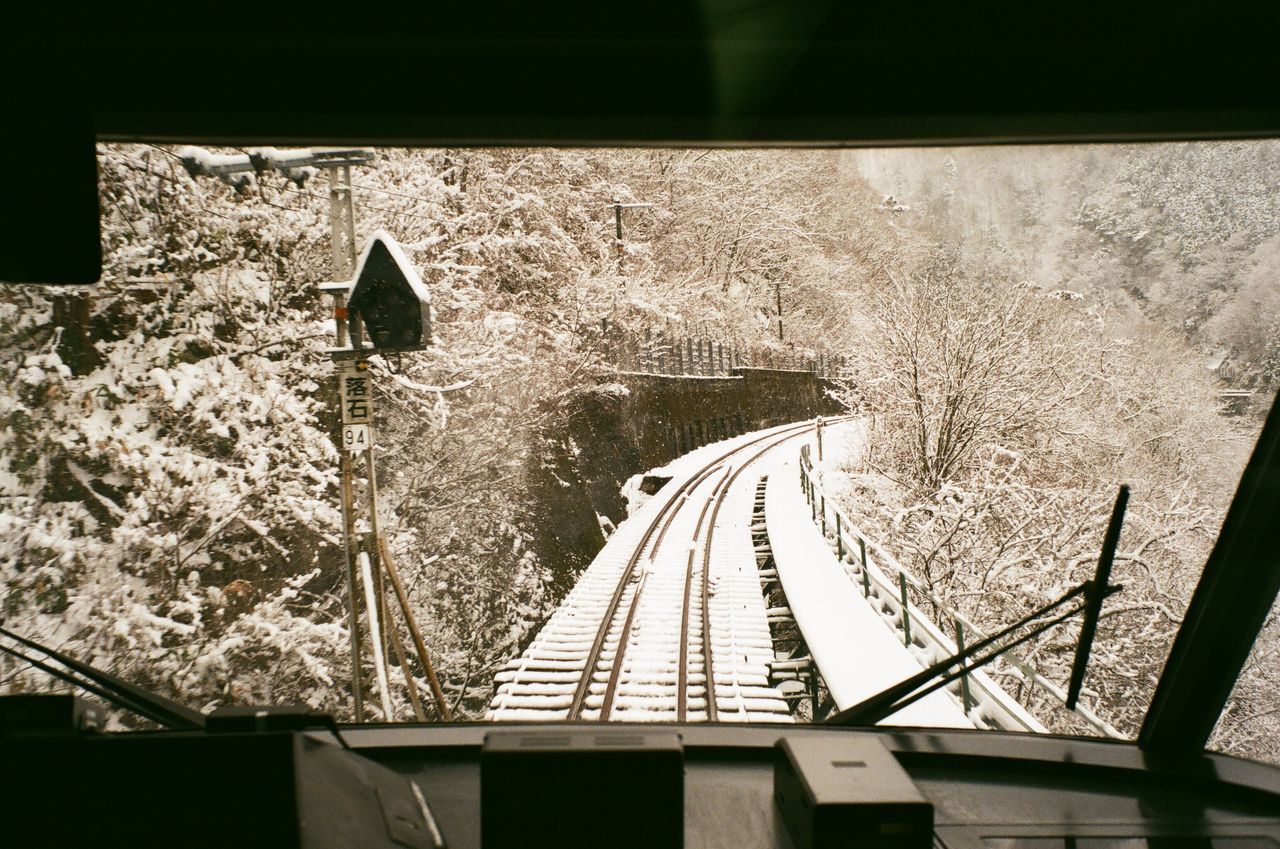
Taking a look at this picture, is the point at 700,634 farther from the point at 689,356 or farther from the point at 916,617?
the point at 689,356

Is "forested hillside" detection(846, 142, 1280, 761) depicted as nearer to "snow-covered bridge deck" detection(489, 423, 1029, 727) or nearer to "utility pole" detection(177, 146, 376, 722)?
"snow-covered bridge deck" detection(489, 423, 1029, 727)

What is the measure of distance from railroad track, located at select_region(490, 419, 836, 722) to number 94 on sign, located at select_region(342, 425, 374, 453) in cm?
208

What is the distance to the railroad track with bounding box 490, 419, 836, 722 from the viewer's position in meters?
5.14

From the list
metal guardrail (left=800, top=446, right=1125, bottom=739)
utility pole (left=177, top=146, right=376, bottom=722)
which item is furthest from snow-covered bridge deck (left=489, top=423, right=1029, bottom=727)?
utility pole (left=177, top=146, right=376, bottom=722)

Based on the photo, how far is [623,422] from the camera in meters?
12.4

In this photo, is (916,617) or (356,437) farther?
(916,617)

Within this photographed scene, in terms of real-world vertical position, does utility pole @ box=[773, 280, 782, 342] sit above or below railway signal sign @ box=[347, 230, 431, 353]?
above

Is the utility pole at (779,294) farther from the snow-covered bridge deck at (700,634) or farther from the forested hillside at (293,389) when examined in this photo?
the snow-covered bridge deck at (700,634)

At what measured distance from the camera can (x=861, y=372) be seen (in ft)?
36.8

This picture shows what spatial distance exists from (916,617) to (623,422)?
7.33 m

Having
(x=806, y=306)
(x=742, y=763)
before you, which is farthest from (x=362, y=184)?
(x=742, y=763)

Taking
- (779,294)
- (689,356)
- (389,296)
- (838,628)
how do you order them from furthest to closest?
(689,356) → (779,294) → (838,628) → (389,296)

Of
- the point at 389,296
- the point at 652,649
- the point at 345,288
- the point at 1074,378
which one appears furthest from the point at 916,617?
the point at 1074,378

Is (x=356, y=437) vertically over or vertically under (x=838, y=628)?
over
